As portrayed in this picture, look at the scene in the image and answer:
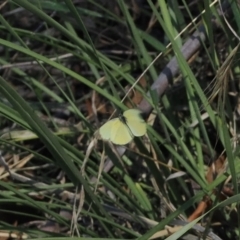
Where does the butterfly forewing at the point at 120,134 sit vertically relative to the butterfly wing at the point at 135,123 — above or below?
above

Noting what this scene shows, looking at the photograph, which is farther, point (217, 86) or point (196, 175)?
point (196, 175)

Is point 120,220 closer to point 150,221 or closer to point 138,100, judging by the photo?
point 150,221

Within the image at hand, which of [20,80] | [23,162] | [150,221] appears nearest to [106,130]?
[150,221]

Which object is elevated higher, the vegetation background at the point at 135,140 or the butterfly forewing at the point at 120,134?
the butterfly forewing at the point at 120,134

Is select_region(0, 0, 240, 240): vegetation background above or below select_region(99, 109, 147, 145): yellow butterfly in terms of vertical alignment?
below

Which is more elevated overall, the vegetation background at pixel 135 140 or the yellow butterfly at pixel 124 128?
the yellow butterfly at pixel 124 128
